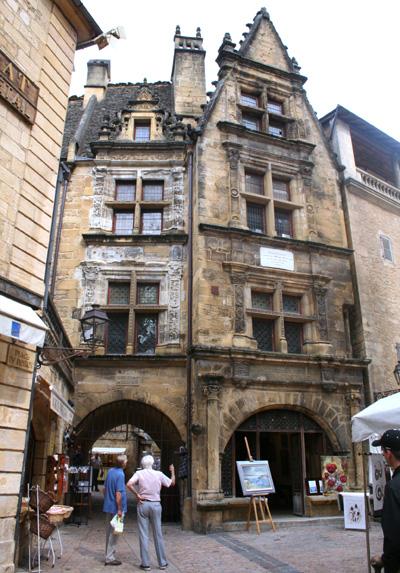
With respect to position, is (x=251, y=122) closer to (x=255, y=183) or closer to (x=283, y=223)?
(x=255, y=183)

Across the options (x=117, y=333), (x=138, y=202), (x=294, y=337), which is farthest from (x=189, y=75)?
(x=294, y=337)

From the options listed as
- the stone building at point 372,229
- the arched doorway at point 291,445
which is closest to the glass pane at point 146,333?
the arched doorway at point 291,445

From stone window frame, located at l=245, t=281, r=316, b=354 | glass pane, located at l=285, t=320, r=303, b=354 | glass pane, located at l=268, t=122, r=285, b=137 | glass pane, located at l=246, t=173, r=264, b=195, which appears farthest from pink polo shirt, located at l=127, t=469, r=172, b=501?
glass pane, located at l=268, t=122, r=285, b=137

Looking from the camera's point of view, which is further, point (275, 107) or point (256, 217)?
point (275, 107)

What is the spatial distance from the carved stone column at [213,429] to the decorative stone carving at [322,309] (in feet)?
11.2

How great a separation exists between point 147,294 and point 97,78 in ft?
33.2

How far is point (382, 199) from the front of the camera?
51.7 feet

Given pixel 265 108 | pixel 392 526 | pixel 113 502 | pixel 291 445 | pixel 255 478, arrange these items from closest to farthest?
pixel 392 526
pixel 113 502
pixel 255 478
pixel 291 445
pixel 265 108

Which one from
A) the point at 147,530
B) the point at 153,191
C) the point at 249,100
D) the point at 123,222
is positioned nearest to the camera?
the point at 147,530

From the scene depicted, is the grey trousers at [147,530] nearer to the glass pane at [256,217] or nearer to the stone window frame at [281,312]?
the stone window frame at [281,312]

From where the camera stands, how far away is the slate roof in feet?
50.9

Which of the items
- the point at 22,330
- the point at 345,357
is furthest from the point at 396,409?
the point at 345,357

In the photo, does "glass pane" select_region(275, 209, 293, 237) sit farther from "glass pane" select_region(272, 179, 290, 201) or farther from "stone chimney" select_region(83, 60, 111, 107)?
"stone chimney" select_region(83, 60, 111, 107)

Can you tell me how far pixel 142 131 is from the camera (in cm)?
1478
